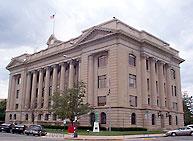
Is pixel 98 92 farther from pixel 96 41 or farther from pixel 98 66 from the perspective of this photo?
pixel 96 41

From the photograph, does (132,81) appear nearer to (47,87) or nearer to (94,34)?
(94,34)

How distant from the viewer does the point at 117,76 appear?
54844mm

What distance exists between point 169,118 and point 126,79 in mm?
18408

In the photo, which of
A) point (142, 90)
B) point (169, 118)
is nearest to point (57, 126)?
point (142, 90)

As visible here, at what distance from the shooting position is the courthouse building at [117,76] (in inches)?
2196

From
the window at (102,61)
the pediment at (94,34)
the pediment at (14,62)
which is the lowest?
the window at (102,61)

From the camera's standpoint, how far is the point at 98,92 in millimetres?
59375

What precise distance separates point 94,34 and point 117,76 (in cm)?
1216

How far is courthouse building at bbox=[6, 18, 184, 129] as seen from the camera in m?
55.8

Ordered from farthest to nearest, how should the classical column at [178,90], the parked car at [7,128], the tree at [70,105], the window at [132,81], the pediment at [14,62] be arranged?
the pediment at [14,62] → the classical column at [178,90] → the window at [132,81] → the parked car at [7,128] → the tree at [70,105]

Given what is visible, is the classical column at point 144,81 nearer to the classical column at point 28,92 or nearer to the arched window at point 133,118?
the arched window at point 133,118

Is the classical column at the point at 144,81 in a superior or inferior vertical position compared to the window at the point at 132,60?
inferior

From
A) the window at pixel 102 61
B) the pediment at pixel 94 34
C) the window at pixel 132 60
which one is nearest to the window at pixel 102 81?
the window at pixel 102 61

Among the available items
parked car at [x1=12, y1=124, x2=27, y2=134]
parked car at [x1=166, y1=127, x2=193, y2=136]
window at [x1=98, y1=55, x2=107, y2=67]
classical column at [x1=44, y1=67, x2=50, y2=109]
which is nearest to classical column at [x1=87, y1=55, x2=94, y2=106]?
window at [x1=98, y1=55, x2=107, y2=67]
